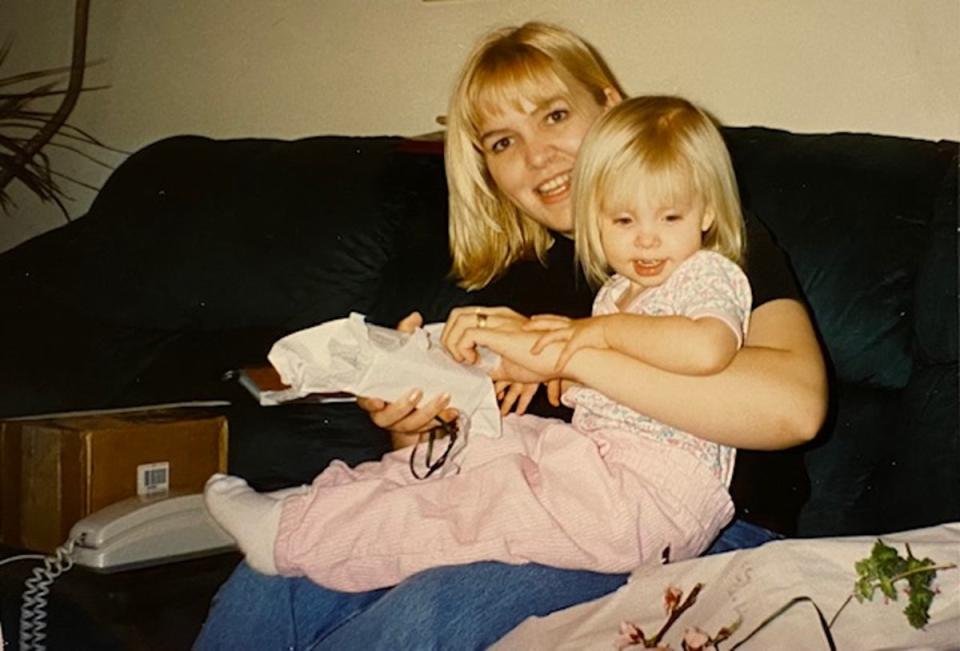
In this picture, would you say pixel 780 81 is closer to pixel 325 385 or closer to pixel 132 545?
pixel 325 385

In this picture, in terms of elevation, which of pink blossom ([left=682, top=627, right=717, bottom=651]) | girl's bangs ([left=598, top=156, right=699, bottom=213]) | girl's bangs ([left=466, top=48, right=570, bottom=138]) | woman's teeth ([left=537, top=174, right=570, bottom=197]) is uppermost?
girl's bangs ([left=466, top=48, right=570, bottom=138])

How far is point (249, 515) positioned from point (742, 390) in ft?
1.32

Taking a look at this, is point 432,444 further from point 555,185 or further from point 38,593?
point 38,593

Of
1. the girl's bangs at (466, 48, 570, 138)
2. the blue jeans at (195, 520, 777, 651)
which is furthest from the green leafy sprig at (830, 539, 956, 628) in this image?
the girl's bangs at (466, 48, 570, 138)

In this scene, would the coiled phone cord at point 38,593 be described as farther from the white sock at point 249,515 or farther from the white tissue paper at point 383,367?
the white tissue paper at point 383,367

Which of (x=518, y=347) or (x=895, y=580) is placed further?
(x=518, y=347)

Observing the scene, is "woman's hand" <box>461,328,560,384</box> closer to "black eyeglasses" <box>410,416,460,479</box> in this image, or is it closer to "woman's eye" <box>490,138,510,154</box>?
"black eyeglasses" <box>410,416,460,479</box>

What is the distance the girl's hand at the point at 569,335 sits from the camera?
94cm

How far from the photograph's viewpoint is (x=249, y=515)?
3.29 feet

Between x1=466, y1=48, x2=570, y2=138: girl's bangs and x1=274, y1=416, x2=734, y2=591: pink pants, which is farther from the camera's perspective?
x1=466, y1=48, x2=570, y2=138: girl's bangs

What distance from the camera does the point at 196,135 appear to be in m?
1.93

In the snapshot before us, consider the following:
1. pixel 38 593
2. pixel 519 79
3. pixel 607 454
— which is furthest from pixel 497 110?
pixel 38 593

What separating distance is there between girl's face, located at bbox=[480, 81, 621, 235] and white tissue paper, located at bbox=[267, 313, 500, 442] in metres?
0.23

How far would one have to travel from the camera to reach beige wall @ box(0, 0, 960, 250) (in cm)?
133
